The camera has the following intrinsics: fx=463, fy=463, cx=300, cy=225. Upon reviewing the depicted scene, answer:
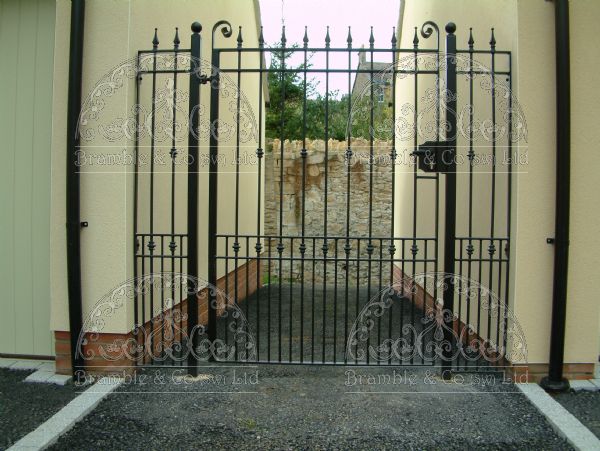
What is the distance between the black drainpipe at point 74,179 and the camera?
3.49m

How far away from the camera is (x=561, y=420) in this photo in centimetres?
302

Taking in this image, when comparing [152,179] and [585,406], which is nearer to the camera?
[585,406]

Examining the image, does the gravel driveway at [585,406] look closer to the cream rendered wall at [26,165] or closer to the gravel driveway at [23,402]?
the gravel driveway at [23,402]

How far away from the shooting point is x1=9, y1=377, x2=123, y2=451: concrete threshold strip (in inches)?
107

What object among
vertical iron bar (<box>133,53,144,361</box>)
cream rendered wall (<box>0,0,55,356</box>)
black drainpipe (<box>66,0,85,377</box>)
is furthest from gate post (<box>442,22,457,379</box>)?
cream rendered wall (<box>0,0,55,356</box>)

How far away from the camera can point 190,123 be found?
142 inches

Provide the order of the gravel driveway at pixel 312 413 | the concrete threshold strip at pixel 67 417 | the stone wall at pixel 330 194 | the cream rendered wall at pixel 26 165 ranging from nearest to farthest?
1. the concrete threshold strip at pixel 67 417
2. the gravel driveway at pixel 312 413
3. the cream rendered wall at pixel 26 165
4. the stone wall at pixel 330 194

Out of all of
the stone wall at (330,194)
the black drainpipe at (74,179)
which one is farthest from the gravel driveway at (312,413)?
the stone wall at (330,194)

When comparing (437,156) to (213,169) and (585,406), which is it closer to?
(213,169)

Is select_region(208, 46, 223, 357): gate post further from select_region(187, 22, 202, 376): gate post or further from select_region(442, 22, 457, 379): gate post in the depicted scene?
select_region(442, 22, 457, 379): gate post

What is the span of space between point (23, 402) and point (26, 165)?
194cm

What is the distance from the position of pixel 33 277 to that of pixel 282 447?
267 centimetres

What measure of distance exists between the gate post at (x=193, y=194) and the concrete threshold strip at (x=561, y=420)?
101 inches

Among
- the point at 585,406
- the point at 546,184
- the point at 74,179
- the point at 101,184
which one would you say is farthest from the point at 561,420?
the point at 74,179
